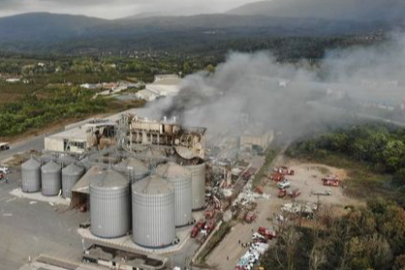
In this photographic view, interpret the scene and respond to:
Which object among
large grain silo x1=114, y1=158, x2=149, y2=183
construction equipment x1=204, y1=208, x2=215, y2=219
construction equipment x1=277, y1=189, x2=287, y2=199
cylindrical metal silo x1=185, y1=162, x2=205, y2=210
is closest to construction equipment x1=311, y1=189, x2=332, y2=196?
construction equipment x1=277, y1=189, x2=287, y2=199

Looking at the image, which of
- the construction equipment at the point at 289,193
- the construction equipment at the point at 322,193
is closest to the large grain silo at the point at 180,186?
the construction equipment at the point at 289,193

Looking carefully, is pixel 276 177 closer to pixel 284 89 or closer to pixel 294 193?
pixel 294 193

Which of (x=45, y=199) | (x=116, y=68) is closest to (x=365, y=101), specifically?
(x=45, y=199)

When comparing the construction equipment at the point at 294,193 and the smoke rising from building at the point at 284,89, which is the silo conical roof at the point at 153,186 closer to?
the construction equipment at the point at 294,193

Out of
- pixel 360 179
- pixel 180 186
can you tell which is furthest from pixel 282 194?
pixel 180 186

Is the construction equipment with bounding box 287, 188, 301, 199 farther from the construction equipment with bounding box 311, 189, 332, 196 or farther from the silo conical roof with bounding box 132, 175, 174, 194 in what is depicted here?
the silo conical roof with bounding box 132, 175, 174, 194

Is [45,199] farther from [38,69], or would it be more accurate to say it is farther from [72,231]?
[38,69]
